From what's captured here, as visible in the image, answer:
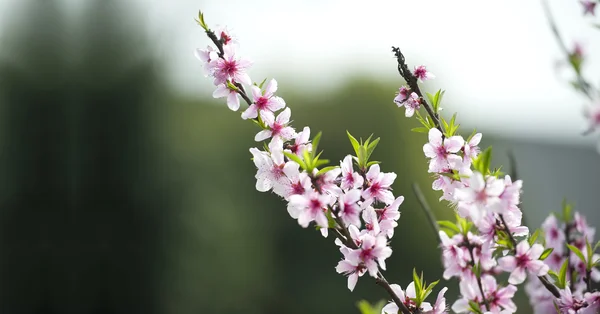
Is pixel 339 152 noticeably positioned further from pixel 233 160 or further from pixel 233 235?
pixel 233 235

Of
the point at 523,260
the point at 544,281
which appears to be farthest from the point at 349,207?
the point at 544,281

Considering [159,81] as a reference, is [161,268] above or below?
below

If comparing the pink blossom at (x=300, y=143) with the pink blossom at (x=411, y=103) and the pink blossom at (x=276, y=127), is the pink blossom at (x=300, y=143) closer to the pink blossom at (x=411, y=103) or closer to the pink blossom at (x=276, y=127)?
the pink blossom at (x=276, y=127)

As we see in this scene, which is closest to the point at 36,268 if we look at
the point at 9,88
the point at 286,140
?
the point at 9,88

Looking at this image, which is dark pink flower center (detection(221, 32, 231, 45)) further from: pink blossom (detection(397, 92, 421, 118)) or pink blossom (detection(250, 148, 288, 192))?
pink blossom (detection(397, 92, 421, 118))

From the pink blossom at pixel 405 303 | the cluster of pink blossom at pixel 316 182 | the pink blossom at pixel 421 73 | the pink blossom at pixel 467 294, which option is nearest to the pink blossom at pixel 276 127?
the cluster of pink blossom at pixel 316 182

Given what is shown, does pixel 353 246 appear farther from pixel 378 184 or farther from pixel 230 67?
pixel 230 67
